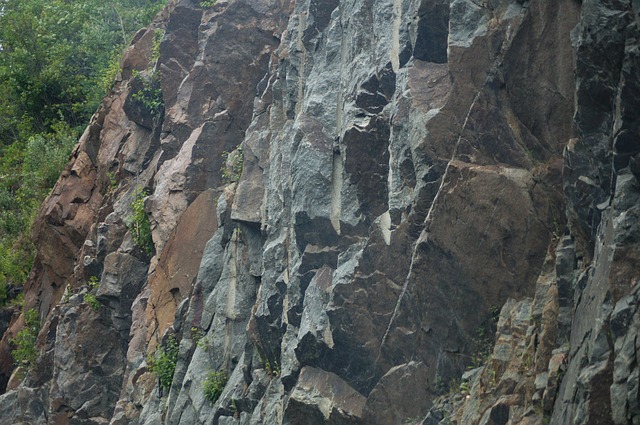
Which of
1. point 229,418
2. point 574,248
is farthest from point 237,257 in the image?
point 574,248

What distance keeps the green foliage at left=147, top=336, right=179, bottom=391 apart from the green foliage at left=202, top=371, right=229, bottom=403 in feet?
5.49

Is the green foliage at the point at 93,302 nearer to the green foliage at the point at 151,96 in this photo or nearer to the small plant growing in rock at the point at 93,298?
the small plant growing in rock at the point at 93,298

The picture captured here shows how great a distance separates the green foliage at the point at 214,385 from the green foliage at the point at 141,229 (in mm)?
5581

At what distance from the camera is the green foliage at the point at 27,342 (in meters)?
25.1

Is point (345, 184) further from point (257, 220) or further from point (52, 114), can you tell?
point (52, 114)

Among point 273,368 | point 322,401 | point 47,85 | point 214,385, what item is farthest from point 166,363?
point 47,85

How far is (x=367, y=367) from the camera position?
44.1 feet

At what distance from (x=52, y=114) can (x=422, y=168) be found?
77.5 feet

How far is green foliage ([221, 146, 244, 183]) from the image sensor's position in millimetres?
20109

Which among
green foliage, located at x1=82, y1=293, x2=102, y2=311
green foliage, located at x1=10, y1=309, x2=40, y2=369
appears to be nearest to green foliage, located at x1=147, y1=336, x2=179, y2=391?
green foliage, located at x1=82, y1=293, x2=102, y2=311

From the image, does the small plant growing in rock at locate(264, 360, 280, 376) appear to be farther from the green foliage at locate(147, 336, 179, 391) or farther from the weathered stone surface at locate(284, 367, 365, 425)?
the green foliage at locate(147, 336, 179, 391)

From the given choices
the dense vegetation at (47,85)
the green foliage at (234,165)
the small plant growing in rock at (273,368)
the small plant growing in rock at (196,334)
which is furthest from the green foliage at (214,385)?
the dense vegetation at (47,85)

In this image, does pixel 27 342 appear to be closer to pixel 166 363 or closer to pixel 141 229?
pixel 141 229

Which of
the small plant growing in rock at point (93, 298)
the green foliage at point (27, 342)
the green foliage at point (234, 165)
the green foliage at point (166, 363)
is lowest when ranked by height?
the green foliage at point (27, 342)
